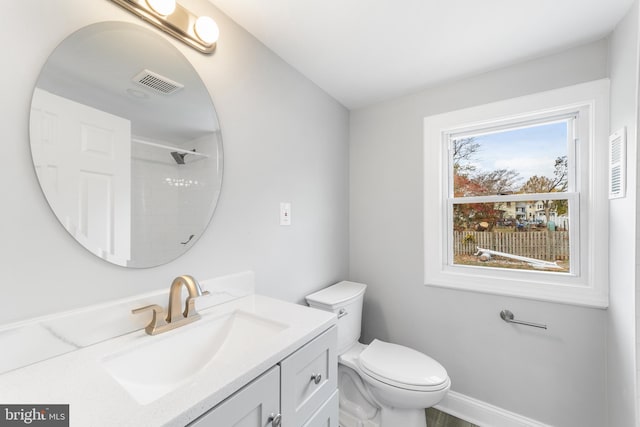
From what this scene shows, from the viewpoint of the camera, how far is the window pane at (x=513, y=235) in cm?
154

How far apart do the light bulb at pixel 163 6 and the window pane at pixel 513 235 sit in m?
1.88

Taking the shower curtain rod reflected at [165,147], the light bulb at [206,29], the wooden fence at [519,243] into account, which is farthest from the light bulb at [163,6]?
the wooden fence at [519,243]

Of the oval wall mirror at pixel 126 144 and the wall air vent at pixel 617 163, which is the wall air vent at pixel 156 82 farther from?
the wall air vent at pixel 617 163

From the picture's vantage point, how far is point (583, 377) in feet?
4.59

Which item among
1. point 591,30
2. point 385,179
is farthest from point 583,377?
point 591,30

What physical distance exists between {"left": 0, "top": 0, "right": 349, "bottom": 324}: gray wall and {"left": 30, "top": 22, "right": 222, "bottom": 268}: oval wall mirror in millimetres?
32

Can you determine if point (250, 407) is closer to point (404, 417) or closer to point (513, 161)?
point (404, 417)

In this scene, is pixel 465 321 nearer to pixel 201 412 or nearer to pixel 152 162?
pixel 201 412

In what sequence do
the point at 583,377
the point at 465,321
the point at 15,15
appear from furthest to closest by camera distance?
the point at 465,321, the point at 583,377, the point at 15,15

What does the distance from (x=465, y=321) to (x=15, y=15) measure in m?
2.37

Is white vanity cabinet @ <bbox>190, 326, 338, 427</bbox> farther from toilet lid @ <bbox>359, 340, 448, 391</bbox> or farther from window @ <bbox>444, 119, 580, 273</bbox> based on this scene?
window @ <bbox>444, 119, 580, 273</bbox>

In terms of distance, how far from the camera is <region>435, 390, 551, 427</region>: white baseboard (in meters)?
1.53

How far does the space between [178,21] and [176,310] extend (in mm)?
1084

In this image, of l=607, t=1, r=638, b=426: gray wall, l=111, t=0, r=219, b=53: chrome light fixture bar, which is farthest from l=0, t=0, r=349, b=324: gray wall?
l=607, t=1, r=638, b=426: gray wall
